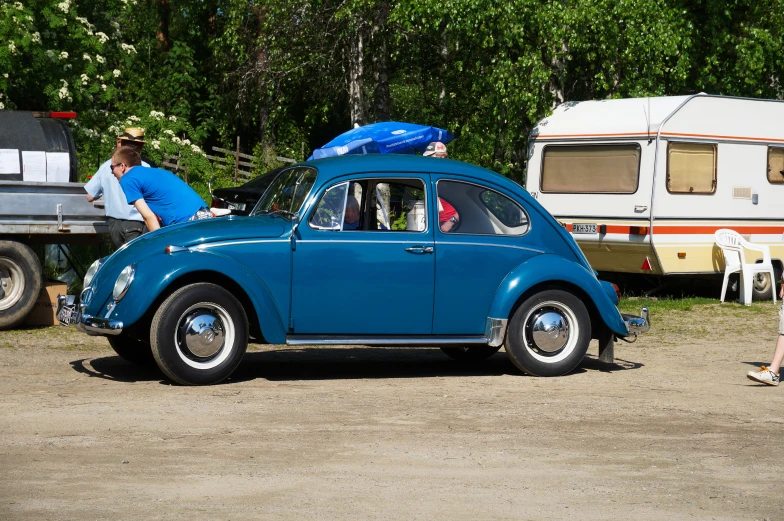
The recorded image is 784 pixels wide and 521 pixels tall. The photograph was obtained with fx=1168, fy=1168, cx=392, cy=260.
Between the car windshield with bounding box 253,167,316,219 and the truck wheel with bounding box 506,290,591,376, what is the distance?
1885 millimetres

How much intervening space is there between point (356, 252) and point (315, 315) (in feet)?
1.82

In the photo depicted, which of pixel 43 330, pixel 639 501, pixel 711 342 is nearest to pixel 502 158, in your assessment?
pixel 711 342

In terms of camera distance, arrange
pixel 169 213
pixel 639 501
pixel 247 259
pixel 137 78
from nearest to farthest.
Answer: pixel 639 501
pixel 247 259
pixel 169 213
pixel 137 78

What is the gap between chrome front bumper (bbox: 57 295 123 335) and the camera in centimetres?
820

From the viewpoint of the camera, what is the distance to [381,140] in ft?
50.8

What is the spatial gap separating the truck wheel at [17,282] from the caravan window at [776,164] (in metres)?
9.87

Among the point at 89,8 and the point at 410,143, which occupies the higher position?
the point at 89,8

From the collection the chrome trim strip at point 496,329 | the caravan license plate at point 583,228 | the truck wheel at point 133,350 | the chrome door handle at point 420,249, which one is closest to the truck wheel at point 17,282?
the truck wheel at point 133,350

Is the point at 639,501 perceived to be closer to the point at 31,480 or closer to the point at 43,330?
the point at 31,480

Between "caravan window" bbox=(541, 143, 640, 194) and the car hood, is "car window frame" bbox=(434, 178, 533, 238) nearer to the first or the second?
the car hood

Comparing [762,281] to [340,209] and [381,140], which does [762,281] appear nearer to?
[381,140]

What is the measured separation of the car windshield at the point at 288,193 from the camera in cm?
878

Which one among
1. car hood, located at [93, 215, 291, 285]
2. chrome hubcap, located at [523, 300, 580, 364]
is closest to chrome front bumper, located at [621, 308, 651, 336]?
chrome hubcap, located at [523, 300, 580, 364]

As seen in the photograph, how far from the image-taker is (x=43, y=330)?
38.4 ft
